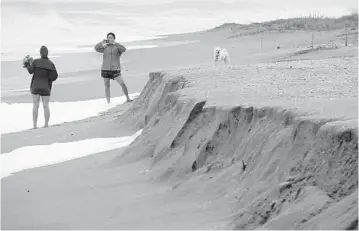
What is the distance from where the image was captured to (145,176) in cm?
802

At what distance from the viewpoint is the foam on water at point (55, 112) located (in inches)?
593

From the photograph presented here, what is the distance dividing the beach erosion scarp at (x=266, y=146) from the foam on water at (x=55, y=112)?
16.9 ft

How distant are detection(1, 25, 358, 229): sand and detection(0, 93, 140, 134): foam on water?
4.80 m

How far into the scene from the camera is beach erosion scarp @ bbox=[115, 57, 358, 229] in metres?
5.25

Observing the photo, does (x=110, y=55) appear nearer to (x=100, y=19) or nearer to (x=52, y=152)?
(x=52, y=152)

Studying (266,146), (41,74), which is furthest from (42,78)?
(266,146)

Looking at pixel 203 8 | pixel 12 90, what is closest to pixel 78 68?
pixel 12 90

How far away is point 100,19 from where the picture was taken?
76250mm

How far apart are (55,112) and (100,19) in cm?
6034

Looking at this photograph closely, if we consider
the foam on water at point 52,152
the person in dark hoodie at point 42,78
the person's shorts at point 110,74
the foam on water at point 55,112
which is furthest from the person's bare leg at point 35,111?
the foam on water at point 52,152

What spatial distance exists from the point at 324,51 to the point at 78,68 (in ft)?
42.4

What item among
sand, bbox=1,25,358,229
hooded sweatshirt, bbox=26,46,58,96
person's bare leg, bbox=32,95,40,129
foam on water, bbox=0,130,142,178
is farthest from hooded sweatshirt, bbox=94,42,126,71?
sand, bbox=1,25,358,229

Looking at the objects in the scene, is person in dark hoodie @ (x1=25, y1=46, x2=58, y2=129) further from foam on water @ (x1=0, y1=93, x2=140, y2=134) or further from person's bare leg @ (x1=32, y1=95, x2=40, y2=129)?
foam on water @ (x1=0, y1=93, x2=140, y2=134)

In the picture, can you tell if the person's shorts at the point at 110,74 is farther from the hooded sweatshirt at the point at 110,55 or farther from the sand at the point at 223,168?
the sand at the point at 223,168
